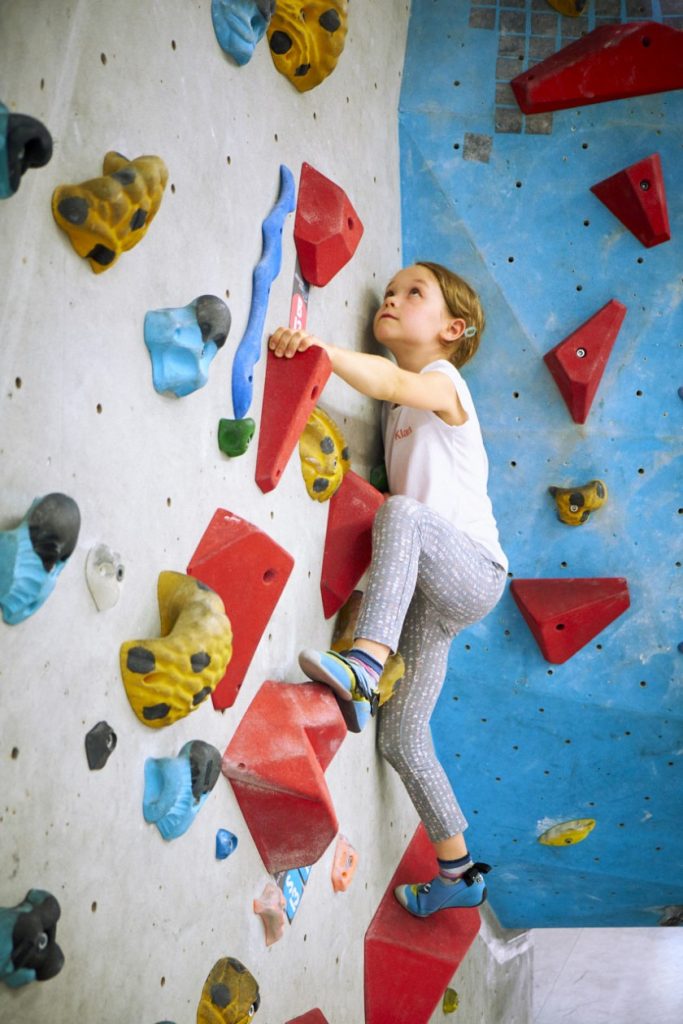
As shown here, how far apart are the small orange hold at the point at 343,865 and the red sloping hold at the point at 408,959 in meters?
0.26

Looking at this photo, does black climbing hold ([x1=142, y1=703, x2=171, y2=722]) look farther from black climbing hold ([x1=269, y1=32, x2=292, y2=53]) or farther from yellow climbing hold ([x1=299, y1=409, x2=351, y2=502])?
black climbing hold ([x1=269, y1=32, x2=292, y2=53])

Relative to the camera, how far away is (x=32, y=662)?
4.13 ft

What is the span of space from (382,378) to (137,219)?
0.74 m

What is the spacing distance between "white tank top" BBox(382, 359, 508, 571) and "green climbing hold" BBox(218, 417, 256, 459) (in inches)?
25.5

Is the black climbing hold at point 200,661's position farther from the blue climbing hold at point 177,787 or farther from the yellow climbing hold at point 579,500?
the yellow climbing hold at point 579,500

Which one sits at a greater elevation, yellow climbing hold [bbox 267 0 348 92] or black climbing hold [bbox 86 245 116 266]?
yellow climbing hold [bbox 267 0 348 92]

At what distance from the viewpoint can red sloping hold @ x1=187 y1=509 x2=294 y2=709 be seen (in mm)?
1666

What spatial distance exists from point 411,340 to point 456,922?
1.35m

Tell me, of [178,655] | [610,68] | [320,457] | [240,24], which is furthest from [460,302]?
[178,655]

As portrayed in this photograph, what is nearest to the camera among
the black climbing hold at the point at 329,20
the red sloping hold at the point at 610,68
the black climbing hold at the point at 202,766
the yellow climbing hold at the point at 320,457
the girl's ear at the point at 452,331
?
the black climbing hold at the point at 202,766

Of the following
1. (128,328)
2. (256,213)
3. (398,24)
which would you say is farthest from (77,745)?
(398,24)

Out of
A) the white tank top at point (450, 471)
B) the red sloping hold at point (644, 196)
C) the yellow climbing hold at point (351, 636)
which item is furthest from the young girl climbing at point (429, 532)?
the red sloping hold at point (644, 196)

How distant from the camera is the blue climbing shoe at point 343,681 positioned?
1835 mm

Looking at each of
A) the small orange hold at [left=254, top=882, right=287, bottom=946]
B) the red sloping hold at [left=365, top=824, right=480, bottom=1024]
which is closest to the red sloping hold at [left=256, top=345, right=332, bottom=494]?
the small orange hold at [left=254, top=882, right=287, bottom=946]
